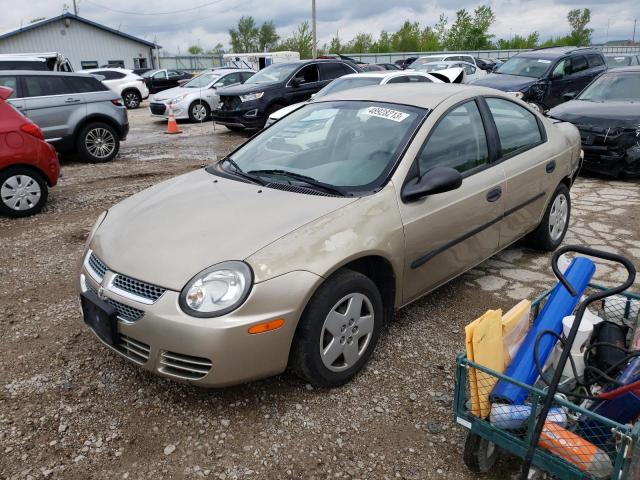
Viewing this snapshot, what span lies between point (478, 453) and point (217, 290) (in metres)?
1.33

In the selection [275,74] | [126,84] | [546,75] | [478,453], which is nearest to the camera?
[478,453]

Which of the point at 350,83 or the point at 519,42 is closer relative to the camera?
the point at 350,83

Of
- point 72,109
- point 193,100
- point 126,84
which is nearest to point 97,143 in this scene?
point 72,109

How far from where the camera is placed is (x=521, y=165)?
153 inches

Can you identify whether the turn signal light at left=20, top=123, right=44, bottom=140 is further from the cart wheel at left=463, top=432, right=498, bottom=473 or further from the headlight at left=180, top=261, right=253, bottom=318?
the cart wheel at left=463, top=432, right=498, bottom=473

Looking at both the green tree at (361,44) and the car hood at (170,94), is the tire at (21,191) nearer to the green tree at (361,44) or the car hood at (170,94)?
the car hood at (170,94)

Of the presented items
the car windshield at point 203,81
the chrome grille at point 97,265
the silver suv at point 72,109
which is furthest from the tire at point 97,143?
the chrome grille at point 97,265

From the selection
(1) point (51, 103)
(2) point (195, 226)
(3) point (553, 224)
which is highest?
(1) point (51, 103)

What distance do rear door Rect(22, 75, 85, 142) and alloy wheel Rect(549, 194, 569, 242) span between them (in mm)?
7583

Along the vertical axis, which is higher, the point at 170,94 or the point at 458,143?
the point at 458,143

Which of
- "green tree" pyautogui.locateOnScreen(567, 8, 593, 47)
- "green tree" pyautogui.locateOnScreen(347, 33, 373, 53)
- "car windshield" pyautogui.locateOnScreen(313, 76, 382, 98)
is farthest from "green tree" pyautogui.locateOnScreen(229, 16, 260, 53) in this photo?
"car windshield" pyautogui.locateOnScreen(313, 76, 382, 98)

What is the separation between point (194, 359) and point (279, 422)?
557mm

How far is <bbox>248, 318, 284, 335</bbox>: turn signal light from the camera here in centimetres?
238

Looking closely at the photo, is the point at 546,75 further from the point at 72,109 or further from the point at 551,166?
the point at 72,109
